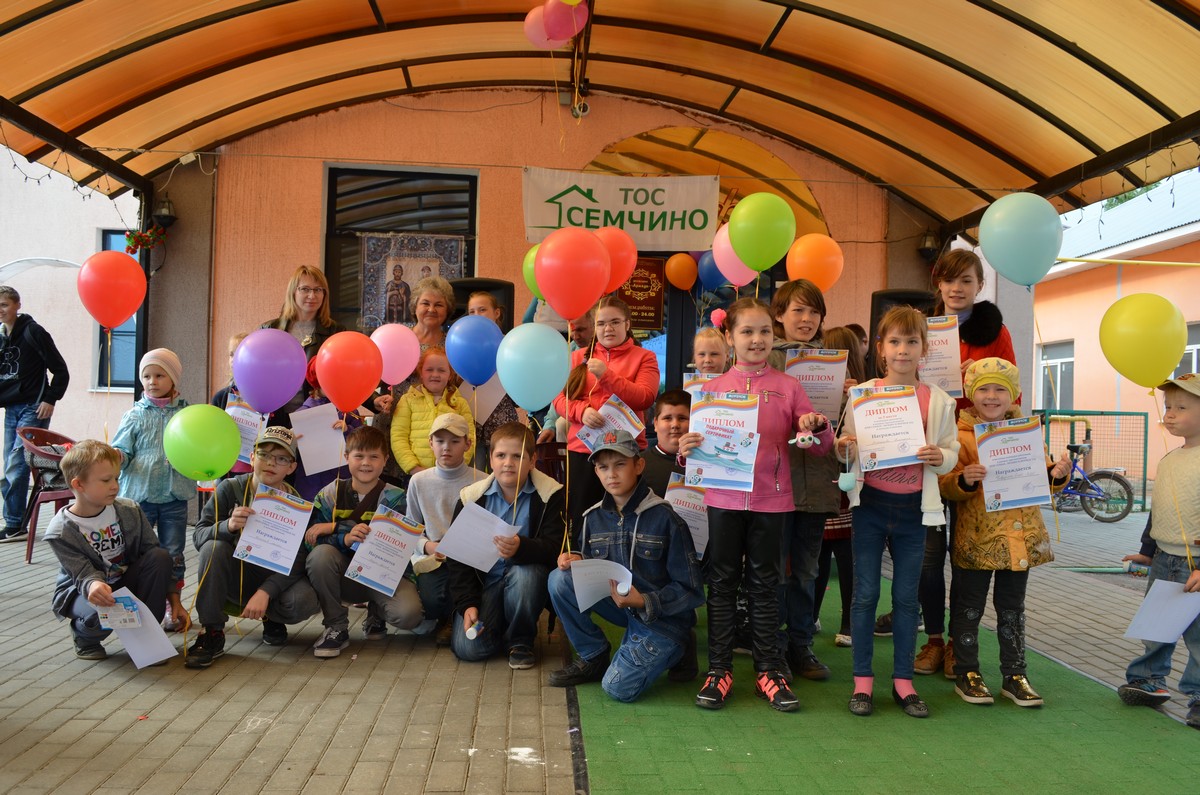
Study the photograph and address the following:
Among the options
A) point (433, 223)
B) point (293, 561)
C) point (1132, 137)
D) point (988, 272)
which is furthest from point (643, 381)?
Answer: point (988, 272)

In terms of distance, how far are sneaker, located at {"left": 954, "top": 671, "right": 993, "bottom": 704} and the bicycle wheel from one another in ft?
28.3

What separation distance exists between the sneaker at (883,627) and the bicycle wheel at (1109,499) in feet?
24.8

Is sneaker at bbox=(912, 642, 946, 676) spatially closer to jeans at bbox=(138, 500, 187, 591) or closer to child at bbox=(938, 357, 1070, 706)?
child at bbox=(938, 357, 1070, 706)

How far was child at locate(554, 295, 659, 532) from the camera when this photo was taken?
4531 mm

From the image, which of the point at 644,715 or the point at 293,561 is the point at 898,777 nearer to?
the point at 644,715

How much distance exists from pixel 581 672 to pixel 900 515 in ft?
5.24

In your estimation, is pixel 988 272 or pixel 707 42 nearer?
pixel 707 42

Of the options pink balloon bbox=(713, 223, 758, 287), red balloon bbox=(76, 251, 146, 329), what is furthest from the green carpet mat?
red balloon bbox=(76, 251, 146, 329)

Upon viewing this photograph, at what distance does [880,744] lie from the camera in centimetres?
338

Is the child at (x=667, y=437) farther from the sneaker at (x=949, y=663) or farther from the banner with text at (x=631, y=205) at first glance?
the banner with text at (x=631, y=205)

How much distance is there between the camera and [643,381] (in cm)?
468

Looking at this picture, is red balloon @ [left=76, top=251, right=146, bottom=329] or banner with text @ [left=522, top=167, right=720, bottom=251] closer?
red balloon @ [left=76, top=251, right=146, bottom=329]

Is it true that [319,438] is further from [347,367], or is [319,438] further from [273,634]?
[273,634]

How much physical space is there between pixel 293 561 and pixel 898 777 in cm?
286
